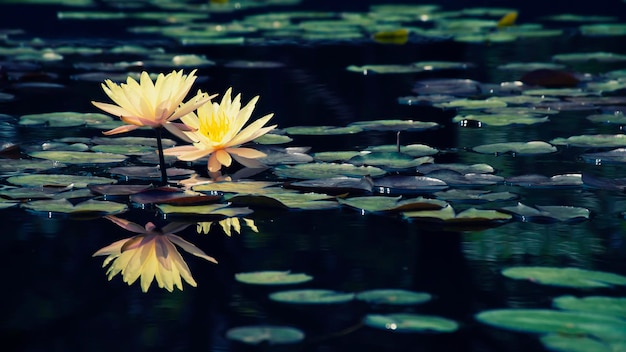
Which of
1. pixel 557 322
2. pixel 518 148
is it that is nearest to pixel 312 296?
pixel 557 322

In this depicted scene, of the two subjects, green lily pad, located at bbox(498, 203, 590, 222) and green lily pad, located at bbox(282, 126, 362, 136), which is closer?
green lily pad, located at bbox(498, 203, 590, 222)

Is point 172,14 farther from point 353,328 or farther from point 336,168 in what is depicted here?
point 353,328

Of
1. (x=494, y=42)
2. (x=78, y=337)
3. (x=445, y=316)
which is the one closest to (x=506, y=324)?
(x=445, y=316)

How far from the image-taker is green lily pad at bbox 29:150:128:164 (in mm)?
3156

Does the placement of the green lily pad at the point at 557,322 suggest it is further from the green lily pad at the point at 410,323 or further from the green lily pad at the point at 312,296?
the green lily pad at the point at 312,296

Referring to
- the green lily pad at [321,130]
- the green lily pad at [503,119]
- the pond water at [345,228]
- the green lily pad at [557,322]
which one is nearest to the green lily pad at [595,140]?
the pond water at [345,228]

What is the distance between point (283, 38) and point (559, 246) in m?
4.63

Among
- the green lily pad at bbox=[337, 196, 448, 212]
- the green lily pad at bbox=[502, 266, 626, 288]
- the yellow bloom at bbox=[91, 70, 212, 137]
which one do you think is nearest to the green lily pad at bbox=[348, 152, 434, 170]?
the green lily pad at bbox=[337, 196, 448, 212]

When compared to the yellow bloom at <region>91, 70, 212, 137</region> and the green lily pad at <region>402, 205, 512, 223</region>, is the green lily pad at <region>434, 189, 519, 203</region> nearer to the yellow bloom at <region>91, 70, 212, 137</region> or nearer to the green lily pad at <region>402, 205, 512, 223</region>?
the green lily pad at <region>402, 205, 512, 223</region>

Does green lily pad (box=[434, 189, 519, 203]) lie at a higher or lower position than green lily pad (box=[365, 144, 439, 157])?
lower

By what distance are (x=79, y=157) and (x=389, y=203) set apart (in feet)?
3.44

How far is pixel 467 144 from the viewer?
137 inches

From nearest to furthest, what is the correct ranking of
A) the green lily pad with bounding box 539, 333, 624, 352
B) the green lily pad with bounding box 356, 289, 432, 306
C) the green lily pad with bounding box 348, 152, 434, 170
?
the green lily pad with bounding box 539, 333, 624, 352 → the green lily pad with bounding box 356, 289, 432, 306 → the green lily pad with bounding box 348, 152, 434, 170

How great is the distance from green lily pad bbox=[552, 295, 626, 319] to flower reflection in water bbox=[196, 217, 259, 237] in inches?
32.0
